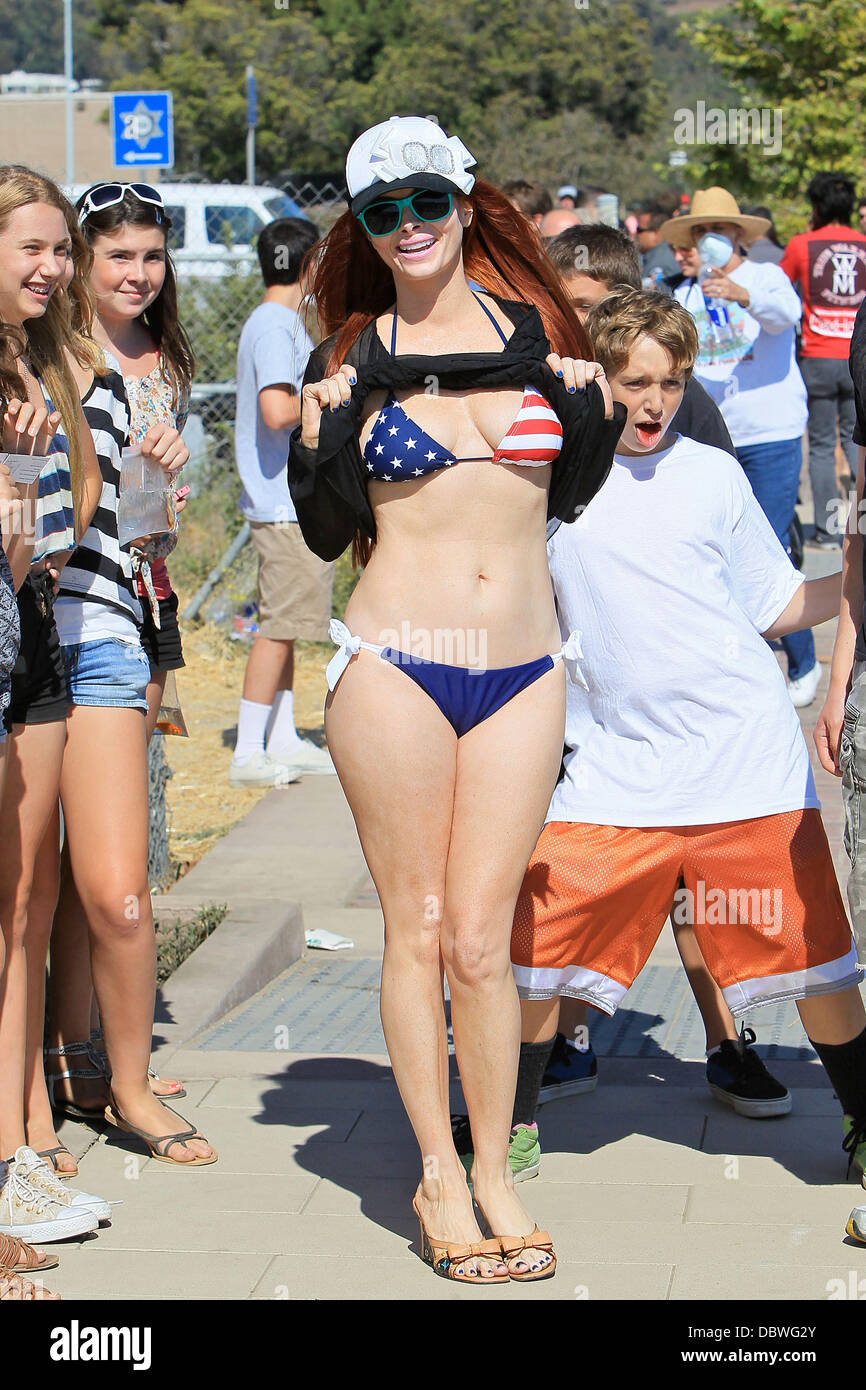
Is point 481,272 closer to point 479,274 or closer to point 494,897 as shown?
point 479,274

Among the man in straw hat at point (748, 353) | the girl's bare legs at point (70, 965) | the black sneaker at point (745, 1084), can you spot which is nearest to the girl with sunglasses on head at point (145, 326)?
the girl's bare legs at point (70, 965)

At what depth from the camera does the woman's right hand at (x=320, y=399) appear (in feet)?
10.4

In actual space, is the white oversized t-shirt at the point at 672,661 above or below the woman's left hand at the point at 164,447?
below

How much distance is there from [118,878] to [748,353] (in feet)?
15.9

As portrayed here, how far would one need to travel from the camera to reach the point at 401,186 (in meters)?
3.20

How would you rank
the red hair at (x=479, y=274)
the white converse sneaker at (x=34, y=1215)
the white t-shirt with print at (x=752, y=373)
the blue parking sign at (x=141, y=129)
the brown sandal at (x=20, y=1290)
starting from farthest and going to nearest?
1. the blue parking sign at (x=141, y=129)
2. the white t-shirt with print at (x=752, y=373)
3. the red hair at (x=479, y=274)
4. the white converse sneaker at (x=34, y=1215)
5. the brown sandal at (x=20, y=1290)

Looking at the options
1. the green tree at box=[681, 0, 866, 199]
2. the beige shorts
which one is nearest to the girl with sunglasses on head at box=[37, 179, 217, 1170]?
the beige shorts

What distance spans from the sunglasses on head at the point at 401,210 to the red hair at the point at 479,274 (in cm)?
17

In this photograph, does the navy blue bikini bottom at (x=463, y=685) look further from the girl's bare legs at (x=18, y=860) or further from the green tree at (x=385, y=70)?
the green tree at (x=385, y=70)

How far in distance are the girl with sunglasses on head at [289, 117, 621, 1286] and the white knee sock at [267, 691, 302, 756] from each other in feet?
13.9

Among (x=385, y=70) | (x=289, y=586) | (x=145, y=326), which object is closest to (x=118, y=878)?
(x=145, y=326)
